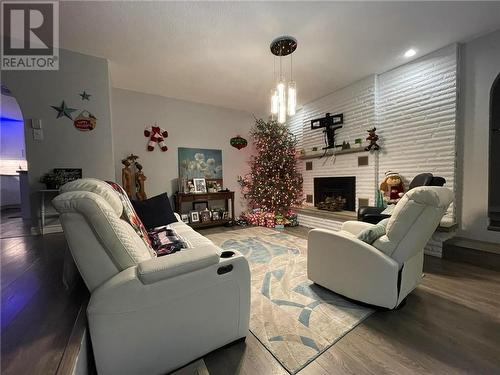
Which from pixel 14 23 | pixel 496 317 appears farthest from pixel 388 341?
pixel 14 23

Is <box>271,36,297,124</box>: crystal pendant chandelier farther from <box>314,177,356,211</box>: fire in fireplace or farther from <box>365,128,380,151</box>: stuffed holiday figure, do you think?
<box>314,177,356,211</box>: fire in fireplace

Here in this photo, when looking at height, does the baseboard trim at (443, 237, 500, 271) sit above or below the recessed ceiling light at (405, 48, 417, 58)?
below

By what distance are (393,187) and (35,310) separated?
12.7ft

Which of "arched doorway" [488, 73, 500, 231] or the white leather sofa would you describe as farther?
"arched doorway" [488, 73, 500, 231]

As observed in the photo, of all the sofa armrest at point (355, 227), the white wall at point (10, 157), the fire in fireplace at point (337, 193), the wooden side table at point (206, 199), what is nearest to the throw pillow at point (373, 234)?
the sofa armrest at point (355, 227)

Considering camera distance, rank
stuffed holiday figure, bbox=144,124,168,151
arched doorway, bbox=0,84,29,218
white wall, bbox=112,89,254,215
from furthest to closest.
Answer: arched doorway, bbox=0,84,29,218 → stuffed holiday figure, bbox=144,124,168,151 → white wall, bbox=112,89,254,215

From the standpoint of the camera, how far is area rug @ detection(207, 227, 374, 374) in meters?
1.24

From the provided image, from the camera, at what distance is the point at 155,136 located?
3.93 m

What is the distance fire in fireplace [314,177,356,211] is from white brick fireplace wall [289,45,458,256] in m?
0.11

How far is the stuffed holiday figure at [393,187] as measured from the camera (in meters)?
2.99

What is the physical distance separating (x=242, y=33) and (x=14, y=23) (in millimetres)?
2297

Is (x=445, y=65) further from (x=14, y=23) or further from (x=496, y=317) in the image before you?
(x=14, y=23)

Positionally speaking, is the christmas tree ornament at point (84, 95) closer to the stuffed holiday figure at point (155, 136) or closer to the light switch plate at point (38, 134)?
the light switch plate at point (38, 134)

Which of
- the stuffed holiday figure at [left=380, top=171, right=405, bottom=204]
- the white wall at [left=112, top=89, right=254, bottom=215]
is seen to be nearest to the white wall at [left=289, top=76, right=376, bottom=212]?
the stuffed holiday figure at [left=380, top=171, right=405, bottom=204]
